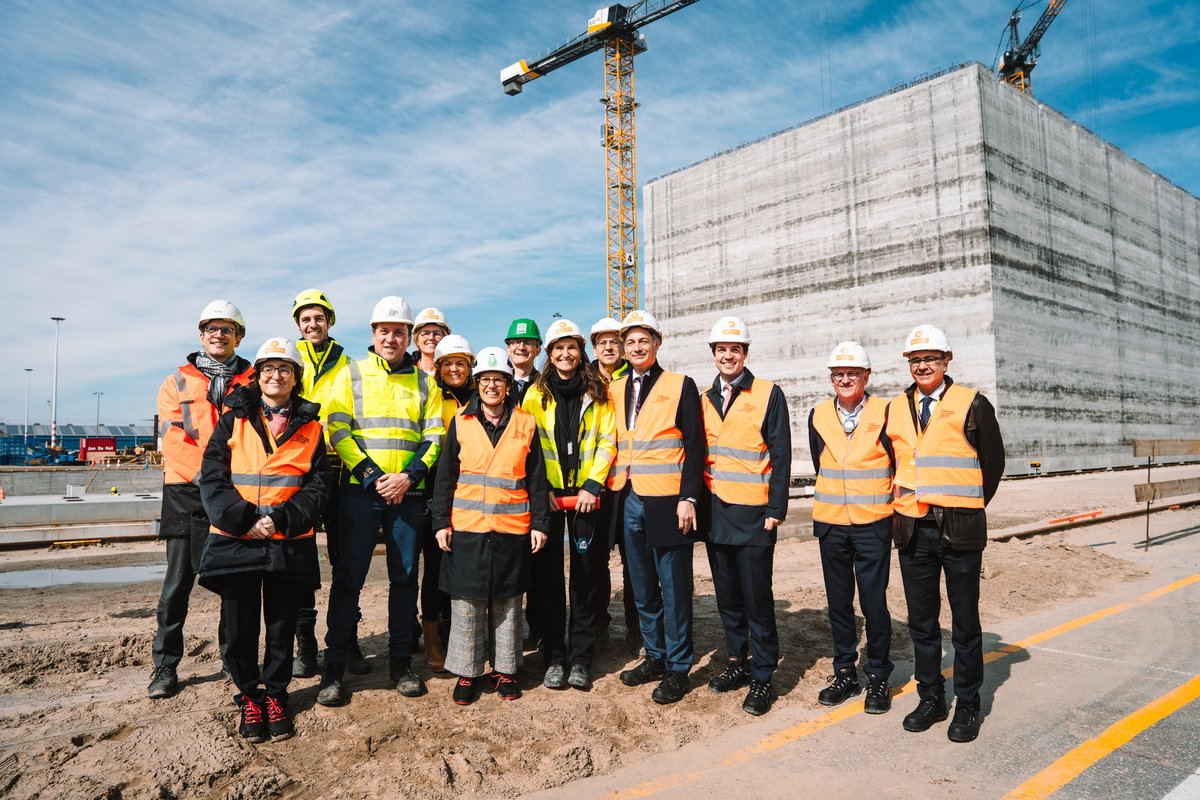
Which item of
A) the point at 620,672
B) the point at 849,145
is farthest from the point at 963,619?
the point at 849,145

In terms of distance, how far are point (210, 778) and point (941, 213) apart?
111 feet

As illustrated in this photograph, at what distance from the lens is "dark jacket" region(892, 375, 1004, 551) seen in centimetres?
391

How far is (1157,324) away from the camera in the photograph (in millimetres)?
40219

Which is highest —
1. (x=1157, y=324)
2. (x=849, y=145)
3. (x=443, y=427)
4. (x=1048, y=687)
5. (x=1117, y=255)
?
(x=849, y=145)

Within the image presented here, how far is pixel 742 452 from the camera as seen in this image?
14.9ft

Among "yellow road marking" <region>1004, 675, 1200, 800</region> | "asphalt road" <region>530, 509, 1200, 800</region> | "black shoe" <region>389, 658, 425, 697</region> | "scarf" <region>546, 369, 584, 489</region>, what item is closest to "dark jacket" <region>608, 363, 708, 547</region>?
"scarf" <region>546, 369, 584, 489</region>

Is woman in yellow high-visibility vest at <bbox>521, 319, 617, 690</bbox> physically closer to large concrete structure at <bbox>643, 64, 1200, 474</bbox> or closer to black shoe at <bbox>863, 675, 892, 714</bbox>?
black shoe at <bbox>863, 675, 892, 714</bbox>

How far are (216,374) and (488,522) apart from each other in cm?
194

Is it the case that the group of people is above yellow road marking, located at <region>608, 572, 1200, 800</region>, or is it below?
above

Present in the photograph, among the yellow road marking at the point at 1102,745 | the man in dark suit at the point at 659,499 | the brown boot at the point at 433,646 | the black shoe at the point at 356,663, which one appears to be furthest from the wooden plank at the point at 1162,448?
the black shoe at the point at 356,663

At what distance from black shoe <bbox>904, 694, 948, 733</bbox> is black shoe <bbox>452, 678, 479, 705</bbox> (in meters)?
2.39

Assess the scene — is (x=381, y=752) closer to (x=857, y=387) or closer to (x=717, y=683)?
(x=717, y=683)

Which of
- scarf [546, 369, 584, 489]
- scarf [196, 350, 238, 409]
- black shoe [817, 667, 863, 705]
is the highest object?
scarf [196, 350, 238, 409]

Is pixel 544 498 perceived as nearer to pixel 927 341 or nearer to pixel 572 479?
pixel 572 479
